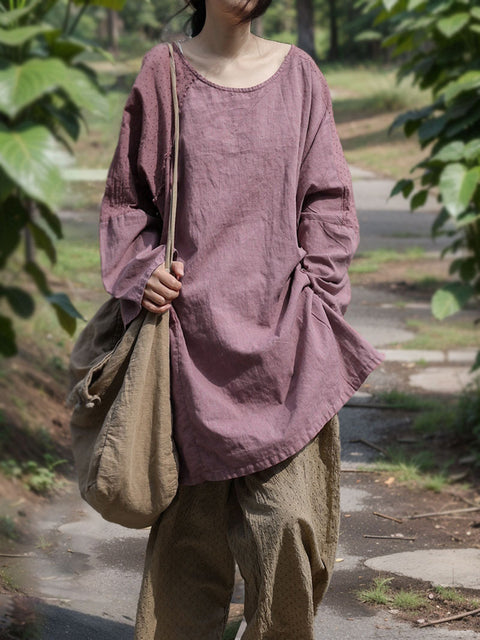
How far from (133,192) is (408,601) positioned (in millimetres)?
1747

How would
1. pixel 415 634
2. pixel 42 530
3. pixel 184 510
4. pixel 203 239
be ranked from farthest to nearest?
pixel 42 530, pixel 415 634, pixel 184 510, pixel 203 239

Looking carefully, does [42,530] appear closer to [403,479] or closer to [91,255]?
[403,479]

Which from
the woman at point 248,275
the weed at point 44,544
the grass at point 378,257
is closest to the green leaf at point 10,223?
the woman at point 248,275

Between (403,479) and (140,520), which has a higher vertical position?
(140,520)

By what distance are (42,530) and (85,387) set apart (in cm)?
169

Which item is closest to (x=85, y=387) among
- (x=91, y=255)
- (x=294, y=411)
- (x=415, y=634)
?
(x=294, y=411)

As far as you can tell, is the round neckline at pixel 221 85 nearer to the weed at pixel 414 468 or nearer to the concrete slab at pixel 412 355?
the weed at pixel 414 468

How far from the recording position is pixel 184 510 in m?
3.03

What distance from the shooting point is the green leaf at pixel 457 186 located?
451 cm

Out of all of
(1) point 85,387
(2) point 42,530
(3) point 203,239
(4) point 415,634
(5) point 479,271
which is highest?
(3) point 203,239

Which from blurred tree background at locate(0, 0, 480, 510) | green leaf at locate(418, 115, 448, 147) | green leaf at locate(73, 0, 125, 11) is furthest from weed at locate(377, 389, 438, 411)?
green leaf at locate(73, 0, 125, 11)

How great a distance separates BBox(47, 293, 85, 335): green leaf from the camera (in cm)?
241

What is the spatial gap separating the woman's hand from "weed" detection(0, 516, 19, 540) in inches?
69.0

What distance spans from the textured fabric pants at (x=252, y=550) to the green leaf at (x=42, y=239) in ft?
2.79
